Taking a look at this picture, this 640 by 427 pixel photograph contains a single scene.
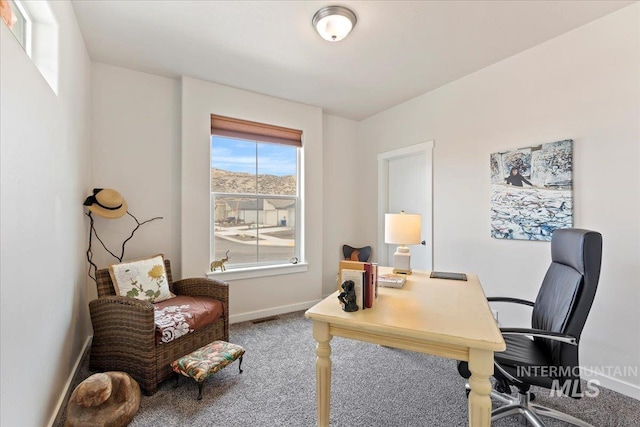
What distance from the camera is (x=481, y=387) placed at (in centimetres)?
112

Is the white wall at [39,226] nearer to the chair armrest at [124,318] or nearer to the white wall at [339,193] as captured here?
the chair armrest at [124,318]

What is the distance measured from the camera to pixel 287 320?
329 centimetres

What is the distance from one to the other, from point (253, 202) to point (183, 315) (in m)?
1.62

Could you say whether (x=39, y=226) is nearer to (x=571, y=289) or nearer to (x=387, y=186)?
(x=571, y=289)

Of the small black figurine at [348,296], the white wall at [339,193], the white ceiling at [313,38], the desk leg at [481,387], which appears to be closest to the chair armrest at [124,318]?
the small black figurine at [348,296]

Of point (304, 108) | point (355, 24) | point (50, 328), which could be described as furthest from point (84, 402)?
point (304, 108)

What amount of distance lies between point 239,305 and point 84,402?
5.75 feet

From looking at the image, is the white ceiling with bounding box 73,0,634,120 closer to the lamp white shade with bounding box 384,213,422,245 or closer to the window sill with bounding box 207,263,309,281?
the lamp white shade with bounding box 384,213,422,245

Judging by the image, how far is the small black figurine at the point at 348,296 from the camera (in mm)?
1410

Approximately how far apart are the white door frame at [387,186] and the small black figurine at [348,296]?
2156 millimetres

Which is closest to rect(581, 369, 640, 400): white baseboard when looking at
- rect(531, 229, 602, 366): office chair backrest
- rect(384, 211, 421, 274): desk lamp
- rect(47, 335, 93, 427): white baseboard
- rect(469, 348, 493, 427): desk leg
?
rect(531, 229, 602, 366): office chair backrest

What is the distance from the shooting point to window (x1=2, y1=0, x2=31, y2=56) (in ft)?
4.64

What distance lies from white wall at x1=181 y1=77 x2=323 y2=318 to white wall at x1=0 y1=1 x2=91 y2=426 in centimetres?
92

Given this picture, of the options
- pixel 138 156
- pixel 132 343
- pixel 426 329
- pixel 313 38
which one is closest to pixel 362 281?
pixel 426 329
